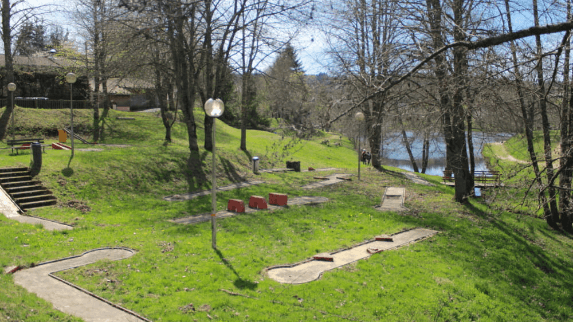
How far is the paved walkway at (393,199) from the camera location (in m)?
15.6

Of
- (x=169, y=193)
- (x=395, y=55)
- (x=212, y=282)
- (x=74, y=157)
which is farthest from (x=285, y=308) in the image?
(x=74, y=157)

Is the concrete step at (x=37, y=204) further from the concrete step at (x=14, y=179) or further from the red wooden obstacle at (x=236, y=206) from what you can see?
the red wooden obstacle at (x=236, y=206)

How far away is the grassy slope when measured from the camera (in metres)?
7.30

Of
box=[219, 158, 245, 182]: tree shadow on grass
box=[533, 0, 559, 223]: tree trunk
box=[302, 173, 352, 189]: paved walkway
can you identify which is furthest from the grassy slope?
box=[219, 158, 245, 182]: tree shadow on grass

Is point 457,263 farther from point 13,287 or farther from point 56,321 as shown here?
point 13,287

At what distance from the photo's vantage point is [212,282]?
8.06m

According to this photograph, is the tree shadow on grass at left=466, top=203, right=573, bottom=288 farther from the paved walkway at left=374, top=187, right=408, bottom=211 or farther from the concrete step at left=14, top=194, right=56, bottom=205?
the concrete step at left=14, top=194, right=56, bottom=205

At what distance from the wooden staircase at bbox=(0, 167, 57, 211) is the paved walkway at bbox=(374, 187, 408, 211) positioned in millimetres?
12211

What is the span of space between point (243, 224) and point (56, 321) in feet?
22.5

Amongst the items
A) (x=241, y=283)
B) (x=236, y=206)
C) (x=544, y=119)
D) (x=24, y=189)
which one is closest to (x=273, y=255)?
(x=241, y=283)

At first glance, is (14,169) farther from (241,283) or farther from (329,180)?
(329,180)

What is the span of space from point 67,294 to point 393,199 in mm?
13516

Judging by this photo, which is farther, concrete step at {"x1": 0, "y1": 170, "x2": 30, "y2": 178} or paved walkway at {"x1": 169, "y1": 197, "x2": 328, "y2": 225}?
concrete step at {"x1": 0, "y1": 170, "x2": 30, "y2": 178}

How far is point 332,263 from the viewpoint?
375 inches
